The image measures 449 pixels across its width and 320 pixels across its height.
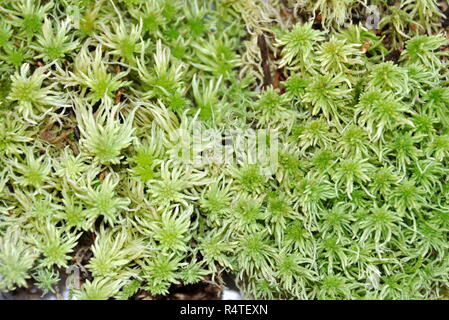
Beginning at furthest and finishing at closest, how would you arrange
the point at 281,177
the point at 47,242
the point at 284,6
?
the point at 284,6 < the point at 281,177 < the point at 47,242

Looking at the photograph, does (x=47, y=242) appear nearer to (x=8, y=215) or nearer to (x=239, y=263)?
(x=8, y=215)

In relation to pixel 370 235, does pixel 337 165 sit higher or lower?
higher

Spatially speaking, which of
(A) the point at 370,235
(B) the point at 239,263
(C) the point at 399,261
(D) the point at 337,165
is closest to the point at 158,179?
(B) the point at 239,263

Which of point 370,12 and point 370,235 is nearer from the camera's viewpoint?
point 370,235

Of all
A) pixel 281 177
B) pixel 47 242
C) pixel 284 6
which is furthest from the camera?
pixel 284 6

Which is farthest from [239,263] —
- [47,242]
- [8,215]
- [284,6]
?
[284,6]

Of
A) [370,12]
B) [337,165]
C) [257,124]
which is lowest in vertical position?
[337,165]
